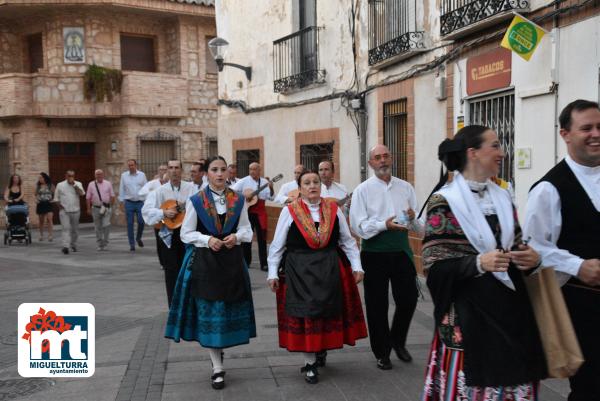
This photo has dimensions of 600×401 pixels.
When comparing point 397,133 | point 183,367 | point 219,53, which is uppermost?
point 219,53

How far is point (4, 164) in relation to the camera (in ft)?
72.8

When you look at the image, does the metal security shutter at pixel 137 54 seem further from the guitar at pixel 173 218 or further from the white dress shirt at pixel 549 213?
the white dress shirt at pixel 549 213

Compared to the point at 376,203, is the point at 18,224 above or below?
below

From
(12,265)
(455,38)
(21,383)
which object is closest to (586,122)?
(21,383)

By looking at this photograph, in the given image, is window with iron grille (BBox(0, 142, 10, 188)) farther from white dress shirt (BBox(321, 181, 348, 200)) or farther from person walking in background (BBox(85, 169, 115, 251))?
white dress shirt (BBox(321, 181, 348, 200))

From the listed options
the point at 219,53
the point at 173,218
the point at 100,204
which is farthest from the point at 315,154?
the point at 173,218

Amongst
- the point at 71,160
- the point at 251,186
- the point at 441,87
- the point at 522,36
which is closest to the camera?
the point at 522,36

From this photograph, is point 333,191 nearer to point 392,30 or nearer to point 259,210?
point 259,210

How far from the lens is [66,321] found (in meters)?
6.44

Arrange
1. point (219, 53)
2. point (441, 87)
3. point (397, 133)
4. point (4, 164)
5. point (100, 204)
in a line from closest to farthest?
point (441, 87), point (397, 133), point (100, 204), point (219, 53), point (4, 164)

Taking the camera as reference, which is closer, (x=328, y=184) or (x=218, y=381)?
(x=218, y=381)

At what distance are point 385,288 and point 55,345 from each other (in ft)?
9.00

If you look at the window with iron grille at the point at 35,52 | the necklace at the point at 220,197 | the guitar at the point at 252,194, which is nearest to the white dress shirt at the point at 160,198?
the necklace at the point at 220,197

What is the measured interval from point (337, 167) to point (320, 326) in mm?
8291
